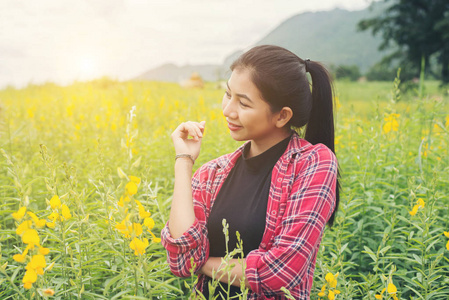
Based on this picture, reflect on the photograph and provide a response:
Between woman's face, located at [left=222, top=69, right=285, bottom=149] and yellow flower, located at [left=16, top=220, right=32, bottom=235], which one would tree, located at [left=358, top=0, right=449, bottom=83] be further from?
yellow flower, located at [left=16, top=220, right=32, bottom=235]

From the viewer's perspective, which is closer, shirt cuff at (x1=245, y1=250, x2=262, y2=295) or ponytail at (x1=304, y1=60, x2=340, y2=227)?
shirt cuff at (x1=245, y1=250, x2=262, y2=295)

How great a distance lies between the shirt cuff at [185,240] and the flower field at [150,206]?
0.08m

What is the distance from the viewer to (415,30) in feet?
67.1

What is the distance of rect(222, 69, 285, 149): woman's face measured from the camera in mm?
1816

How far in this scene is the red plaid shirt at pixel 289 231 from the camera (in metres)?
1.62

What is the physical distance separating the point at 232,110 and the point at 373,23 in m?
23.4

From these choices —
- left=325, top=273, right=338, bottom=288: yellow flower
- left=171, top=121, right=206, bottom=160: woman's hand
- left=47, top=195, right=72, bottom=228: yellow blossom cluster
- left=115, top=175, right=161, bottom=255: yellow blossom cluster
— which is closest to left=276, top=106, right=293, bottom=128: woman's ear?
left=171, top=121, right=206, bottom=160: woman's hand

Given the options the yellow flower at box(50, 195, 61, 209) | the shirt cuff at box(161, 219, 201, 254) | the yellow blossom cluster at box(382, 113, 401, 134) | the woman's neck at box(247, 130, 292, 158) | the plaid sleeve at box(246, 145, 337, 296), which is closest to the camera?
the yellow flower at box(50, 195, 61, 209)

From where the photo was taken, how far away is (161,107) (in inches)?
250

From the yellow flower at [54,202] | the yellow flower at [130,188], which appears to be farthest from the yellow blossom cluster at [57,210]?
the yellow flower at [130,188]

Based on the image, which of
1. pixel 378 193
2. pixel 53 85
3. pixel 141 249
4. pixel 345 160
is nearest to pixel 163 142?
pixel 345 160

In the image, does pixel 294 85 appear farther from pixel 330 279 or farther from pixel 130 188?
pixel 130 188

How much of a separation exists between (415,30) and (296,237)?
2234 cm

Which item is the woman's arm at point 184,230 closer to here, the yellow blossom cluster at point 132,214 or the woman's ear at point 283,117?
the woman's ear at point 283,117
